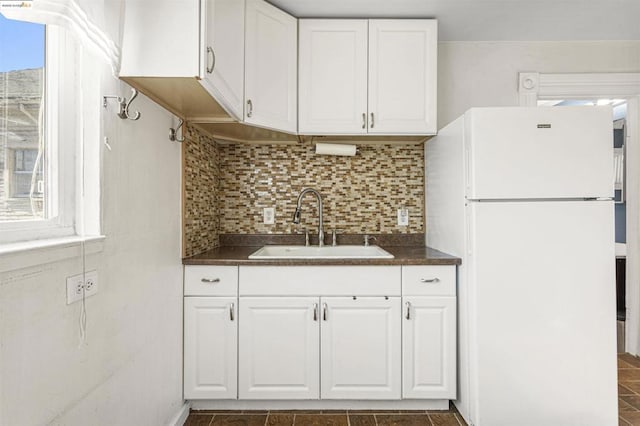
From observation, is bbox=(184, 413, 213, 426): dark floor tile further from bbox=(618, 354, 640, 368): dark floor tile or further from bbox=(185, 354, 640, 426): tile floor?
bbox=(618, 354, 640, 368): dark floor tile

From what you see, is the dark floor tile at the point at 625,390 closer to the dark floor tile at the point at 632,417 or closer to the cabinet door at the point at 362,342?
the dark floor tile at the point at 632,417

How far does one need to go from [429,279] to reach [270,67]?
145cm

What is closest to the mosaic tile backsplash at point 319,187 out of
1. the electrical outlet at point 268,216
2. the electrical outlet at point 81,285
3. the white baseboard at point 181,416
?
the electrical outlet at point 268,216

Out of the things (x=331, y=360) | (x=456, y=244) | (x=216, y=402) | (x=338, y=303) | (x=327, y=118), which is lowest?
(x=216, y=402)

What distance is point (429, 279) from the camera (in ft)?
6.38

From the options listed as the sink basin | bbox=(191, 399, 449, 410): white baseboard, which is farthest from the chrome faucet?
bbox=(191, 399, 449, 410): white baseboard

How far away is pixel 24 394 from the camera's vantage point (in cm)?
89

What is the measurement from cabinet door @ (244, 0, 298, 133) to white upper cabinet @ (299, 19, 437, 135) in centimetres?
6

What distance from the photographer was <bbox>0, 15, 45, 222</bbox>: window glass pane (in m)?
0.92

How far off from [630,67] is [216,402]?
346 cm

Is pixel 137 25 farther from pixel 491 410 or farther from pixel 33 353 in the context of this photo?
pixel 491 410

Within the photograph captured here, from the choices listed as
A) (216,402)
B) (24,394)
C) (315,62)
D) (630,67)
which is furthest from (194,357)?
(630,67)

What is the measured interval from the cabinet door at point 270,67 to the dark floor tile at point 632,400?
98.2 inches

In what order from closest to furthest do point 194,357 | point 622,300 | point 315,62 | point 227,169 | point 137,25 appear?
point 137,25 < point 194,357 < point 315,62 < point 227,169 < point 622,300
